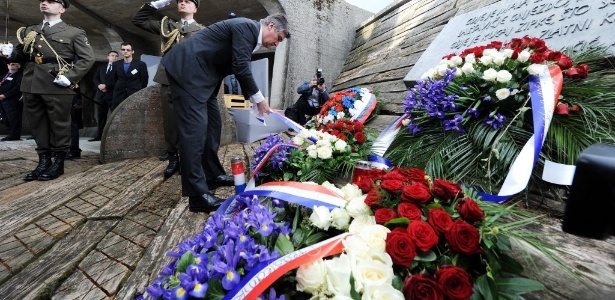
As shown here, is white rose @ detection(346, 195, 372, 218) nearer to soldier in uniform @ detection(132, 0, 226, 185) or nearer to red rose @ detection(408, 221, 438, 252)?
red rose @ detection(408, 221, 438, 252)

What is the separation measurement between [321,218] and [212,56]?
4.96 ft

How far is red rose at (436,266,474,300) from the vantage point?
0.62 m

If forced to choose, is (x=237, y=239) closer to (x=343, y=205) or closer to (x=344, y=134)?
(x=343, y=205)

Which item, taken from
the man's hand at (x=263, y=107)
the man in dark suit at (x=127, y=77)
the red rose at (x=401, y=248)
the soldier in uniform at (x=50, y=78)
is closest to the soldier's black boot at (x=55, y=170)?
the soldier in uniform at (x=50, y=78)

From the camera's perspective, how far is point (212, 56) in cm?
203

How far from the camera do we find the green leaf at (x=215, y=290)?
0.73 m

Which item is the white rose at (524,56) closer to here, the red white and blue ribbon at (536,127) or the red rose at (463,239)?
the red white and blue ribbon at (536,127)

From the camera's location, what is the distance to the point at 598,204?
35 centimetres

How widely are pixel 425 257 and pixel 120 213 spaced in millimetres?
1766

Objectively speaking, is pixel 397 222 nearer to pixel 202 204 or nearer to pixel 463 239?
pixel 463 239

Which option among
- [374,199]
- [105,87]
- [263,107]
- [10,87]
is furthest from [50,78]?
[10,87]

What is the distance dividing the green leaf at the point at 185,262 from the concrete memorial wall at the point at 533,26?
2.17 metres

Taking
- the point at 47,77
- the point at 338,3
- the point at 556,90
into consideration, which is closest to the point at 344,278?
the point at 556,90

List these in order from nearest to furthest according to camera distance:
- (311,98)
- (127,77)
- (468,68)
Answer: (468,68) < (311,98) < (127,77)
